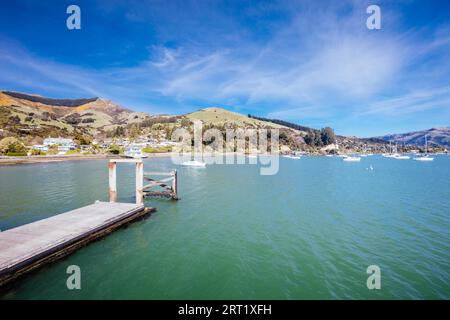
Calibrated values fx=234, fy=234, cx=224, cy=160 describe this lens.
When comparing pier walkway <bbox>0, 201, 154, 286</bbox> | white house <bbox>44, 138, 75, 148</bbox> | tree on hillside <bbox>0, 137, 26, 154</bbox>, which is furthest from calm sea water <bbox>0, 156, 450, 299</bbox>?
white house <bbox>44, 138, 75, 148</bbox>

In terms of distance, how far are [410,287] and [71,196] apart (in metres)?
34.0

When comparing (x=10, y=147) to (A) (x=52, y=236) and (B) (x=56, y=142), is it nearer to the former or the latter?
(B) (x=56, y=142)

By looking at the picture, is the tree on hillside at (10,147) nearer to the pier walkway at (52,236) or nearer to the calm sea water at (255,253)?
the calm sea water at (255,253)

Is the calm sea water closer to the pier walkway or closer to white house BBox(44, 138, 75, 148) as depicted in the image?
the pier walkway

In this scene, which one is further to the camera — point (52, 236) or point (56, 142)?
point (56, 142)

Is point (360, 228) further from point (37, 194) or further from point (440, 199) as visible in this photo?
point (37, 194)

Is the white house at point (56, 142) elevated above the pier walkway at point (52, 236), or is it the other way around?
the white house at point (56, 142)

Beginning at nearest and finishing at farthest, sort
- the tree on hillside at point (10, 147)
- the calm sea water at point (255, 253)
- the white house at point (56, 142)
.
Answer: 1. the calm sea water at point (255, 253)
2. the tree on hillside at point (10, 147)
3. the white house at point (56, 142)

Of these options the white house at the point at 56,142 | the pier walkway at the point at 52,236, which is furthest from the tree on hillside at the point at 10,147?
the pier walkway at the point at 52,236

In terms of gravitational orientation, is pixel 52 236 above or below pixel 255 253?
above

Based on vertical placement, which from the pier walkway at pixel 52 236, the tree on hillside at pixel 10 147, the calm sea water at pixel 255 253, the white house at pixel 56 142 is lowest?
the calm sea water at pixel 255 253

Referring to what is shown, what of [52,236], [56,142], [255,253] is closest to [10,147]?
[56,142]
